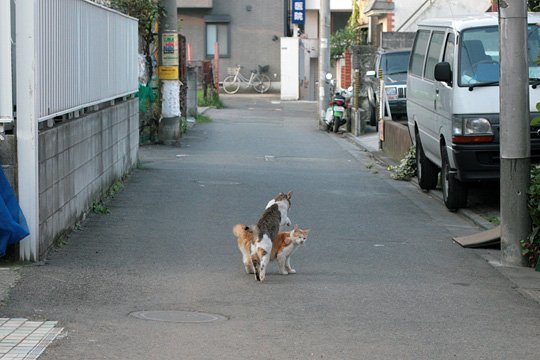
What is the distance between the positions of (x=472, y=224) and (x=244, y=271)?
441 cm

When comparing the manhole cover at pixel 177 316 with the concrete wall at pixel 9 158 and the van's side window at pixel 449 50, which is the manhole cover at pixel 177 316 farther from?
the van's side window at pixel 449 50

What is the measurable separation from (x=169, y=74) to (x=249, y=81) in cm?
2909

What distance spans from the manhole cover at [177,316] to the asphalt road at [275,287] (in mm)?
15

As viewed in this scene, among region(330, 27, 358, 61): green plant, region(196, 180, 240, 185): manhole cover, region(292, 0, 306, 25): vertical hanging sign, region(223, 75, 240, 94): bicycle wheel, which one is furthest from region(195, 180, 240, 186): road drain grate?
region(223, 75, 240, 94): bicycle wheel

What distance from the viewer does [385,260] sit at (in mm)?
10188

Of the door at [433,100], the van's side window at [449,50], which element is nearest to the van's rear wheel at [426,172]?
the door at [433,100]

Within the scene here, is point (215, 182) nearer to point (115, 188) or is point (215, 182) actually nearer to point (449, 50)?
point (115, 188)

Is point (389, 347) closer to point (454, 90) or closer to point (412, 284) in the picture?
point (412, 284)

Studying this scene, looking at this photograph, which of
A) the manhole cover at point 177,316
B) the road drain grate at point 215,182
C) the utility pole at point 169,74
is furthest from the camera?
the utility pole at point 169,74

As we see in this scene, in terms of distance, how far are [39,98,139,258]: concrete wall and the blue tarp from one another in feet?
1.25

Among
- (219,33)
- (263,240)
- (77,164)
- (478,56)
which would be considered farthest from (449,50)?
(219,33)

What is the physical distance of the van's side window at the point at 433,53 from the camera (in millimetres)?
14617

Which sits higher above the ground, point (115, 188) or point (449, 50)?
point (449, 50)

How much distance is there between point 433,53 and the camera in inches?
591
